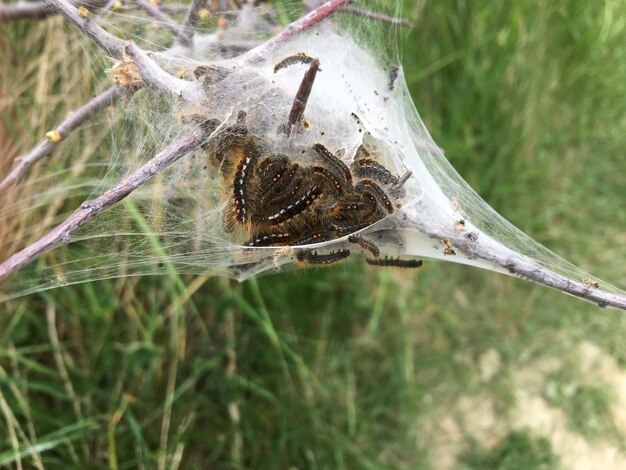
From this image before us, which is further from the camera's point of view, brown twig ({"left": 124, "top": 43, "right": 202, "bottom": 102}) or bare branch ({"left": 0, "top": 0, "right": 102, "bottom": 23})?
bare branch ({"left": 0, "top": 0, "right": 102, "bottom": 23})

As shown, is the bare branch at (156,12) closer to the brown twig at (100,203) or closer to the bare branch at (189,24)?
the bare branch at (189,24)

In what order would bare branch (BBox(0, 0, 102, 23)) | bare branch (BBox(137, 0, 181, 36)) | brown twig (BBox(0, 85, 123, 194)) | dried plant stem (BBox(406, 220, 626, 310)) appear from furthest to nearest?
1. bare branch (BBox(0, 0, 102, 23))
2. bare branch (BBox(137, 0, 181, 36))
3. brown twig (BBox(0, 85, 123, 194))
4. dried plant stem (BBox(406, 220, 626, 310))

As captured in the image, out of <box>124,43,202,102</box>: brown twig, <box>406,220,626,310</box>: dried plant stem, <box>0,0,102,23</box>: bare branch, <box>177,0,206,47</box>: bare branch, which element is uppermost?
<box>0,0,102,23</box>: bare branch

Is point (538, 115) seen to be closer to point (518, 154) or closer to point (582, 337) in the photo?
point (518, 154)

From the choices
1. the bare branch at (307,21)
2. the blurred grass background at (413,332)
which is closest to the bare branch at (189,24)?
the bare branch at (307,21)

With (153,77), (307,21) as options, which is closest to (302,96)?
(307,21)

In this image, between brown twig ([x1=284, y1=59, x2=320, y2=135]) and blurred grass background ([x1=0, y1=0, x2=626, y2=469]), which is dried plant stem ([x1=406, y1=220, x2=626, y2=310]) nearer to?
brown twig ([x1=284, y1=59, x2=320, y2=135])

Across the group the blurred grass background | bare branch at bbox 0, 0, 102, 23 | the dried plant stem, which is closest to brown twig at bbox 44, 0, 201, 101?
bare branch at bbox 0, 0, 102, 23
